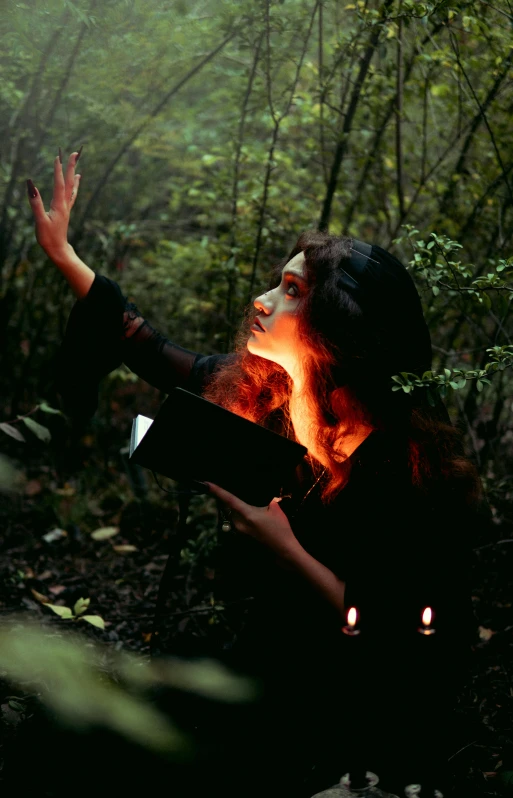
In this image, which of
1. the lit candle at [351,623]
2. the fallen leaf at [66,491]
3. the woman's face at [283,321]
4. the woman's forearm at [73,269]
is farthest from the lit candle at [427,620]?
the fallen leaf at [66,491]

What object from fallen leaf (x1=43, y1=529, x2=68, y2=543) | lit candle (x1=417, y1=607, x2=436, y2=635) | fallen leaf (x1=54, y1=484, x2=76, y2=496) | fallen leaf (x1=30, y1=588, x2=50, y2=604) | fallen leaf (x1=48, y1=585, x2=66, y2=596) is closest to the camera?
lit candle (x1=417, y1=607, x2=436, y2=635)

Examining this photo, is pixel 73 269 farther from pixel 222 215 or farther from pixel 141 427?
pixel 222 215

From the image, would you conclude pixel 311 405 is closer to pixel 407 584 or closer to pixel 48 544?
pixel 407 584

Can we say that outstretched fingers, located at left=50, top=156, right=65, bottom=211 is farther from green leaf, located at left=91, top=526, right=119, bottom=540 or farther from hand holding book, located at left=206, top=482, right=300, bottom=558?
green leaf, located at left=91, top=526, right=119, bottom=540

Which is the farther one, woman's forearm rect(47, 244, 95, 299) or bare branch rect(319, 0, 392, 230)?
bare branch rect(319, 0, 392, 230)

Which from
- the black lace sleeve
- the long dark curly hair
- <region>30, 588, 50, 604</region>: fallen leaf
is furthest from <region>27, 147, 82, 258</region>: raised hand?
<region>30, 588, 50, 604</region>: fallen leaf

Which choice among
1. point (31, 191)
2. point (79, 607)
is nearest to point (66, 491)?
point (79, 607)

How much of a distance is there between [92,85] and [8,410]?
1715 millimetres

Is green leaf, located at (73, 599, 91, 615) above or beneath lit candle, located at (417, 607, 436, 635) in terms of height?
above

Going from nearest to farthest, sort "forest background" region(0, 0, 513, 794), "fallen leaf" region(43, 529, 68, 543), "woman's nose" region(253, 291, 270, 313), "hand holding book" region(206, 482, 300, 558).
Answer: "hand holding book" region(206, 482, 300, 558), "woman's nose" region(253, 291, 270, 313), "forest background" region(0, 0, 513, 794), "fallen leaf" region(43, 529, 68, 543)

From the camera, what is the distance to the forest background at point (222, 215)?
256 centimetres

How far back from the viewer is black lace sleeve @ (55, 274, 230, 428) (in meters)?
2.06

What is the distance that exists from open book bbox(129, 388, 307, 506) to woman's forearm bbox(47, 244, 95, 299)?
58 cm

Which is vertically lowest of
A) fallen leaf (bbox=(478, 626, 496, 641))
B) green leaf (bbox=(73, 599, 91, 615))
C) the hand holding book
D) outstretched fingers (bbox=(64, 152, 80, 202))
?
green leaf (bbox=(73, 599, 91, 615))
